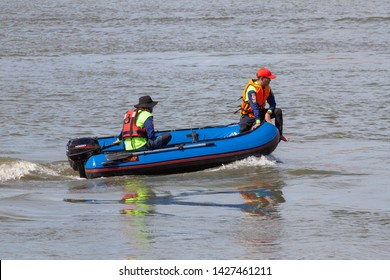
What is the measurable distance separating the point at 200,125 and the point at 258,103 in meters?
3.79

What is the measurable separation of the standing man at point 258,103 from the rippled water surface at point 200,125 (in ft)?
1.73

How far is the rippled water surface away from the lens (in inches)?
332

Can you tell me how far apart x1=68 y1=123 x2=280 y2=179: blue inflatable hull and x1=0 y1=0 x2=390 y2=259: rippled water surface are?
12 centimetres

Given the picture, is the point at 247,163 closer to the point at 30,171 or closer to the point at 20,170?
the point at 30,171

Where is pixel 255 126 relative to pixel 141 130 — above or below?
below

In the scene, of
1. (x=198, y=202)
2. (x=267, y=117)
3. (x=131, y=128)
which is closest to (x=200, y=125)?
(x=267, y=117)

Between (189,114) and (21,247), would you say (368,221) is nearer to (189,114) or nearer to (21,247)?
(21,247)

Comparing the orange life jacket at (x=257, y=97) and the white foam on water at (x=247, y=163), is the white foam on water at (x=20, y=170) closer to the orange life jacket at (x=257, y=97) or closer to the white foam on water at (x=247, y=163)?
the white foam on water at (x=247, y=163)

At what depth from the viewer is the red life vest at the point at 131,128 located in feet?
37.6

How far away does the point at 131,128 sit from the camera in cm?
1154

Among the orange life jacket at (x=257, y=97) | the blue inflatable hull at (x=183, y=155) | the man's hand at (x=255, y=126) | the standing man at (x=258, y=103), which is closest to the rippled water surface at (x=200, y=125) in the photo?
the blue inflatable hull at (x=183, y=155)

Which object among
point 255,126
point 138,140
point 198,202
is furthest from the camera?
point 255,126
